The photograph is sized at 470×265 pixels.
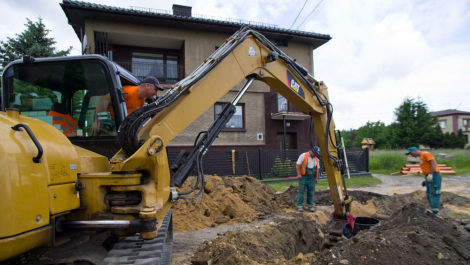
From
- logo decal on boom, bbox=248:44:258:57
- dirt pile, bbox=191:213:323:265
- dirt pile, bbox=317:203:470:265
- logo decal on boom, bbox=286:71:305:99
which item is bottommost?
dirt pile, bbox=191:213:323:265

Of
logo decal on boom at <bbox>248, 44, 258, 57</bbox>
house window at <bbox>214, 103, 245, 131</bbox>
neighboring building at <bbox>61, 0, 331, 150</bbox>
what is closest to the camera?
logo decal on boom at <bbox>248, 44, 258, 57</bbox>

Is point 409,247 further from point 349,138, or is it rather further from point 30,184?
point 349,138

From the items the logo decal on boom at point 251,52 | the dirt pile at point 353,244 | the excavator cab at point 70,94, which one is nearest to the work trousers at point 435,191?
the dirt pile at point 353,244

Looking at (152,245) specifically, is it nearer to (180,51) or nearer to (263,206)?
(263,206)

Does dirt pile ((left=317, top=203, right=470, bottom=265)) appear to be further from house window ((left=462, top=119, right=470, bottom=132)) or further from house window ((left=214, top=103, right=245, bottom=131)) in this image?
house window ((left=462, top=119, right=470, bottom=132))

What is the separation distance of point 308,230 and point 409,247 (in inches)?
103

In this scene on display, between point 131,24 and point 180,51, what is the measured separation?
3014 mm

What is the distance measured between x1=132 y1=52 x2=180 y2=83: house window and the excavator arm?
1212cm

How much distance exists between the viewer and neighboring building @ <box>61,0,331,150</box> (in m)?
14.6

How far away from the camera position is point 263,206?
7.88m

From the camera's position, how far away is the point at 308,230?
630cm

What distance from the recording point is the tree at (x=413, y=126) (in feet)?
102

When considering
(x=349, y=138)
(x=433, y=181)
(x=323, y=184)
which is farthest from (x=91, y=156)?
(x=349, y=138)

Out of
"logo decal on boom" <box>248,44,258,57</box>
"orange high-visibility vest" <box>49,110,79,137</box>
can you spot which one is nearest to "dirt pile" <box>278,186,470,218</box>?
"logo decal on boom" <box>248,44,258,57</box>
